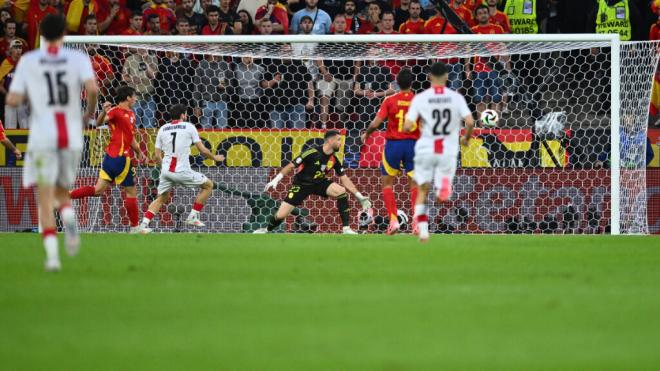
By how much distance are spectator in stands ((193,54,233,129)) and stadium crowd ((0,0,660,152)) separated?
0.02 m

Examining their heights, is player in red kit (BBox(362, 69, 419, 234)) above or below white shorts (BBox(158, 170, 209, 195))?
above

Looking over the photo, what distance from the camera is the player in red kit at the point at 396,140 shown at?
17938mm

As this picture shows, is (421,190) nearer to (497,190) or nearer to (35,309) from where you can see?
(497,190)

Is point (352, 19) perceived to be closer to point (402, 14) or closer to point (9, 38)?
point (402, 14)

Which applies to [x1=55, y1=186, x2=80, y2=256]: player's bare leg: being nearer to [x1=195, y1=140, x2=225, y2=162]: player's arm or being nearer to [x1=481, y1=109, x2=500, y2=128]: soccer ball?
[x1=195, y1=140, x2=225, y2=162]: player's arm

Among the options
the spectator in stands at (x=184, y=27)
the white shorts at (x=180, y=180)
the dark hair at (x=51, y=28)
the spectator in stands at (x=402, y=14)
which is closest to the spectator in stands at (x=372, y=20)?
the spectator in stands at (x=402, y=14)

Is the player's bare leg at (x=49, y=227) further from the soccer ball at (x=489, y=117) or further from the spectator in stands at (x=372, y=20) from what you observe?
the spectator in stands at (x=372, y=20)

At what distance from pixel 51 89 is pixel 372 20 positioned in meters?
11.8

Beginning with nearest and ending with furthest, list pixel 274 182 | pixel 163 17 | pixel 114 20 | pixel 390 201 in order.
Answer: pixel 390 201, pixel 274 182, pixel 163 17, pixel 114 20

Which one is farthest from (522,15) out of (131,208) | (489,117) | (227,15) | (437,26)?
(131,208)

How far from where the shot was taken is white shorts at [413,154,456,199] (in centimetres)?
1516

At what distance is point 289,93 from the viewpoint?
70.2 feet

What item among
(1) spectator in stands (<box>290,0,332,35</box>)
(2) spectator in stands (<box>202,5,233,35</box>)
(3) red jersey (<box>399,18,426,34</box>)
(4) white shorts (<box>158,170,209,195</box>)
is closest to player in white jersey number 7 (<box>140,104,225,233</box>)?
(4) white shorts (<box>158,170,209,195</box>)

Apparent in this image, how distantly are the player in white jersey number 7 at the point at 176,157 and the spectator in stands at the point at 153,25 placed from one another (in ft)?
9.23
